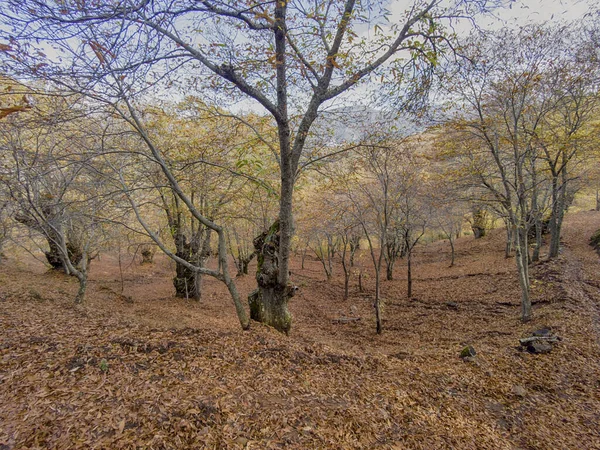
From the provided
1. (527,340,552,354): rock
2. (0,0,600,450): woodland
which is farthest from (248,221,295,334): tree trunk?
(527,340,552,354): rock

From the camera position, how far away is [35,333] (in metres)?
4.48

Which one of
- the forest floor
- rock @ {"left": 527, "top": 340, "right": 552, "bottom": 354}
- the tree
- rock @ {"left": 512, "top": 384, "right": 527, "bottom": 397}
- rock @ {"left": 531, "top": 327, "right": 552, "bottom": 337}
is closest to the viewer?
the forest floor

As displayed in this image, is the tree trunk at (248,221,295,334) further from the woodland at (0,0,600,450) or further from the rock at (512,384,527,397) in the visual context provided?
the rock at (512,384,527,397)

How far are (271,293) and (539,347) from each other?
19.3 feet

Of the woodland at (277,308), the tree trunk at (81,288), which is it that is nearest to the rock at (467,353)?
the woodland at (277,308)

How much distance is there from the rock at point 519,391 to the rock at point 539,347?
1.68 meters

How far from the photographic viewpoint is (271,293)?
6.38 meters

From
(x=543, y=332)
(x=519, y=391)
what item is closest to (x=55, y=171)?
(x=519, y=391)

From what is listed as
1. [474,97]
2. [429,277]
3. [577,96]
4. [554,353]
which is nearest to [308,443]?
[554,353]

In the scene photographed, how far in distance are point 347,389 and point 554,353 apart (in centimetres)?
487

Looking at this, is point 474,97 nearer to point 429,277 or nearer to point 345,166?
point 345,166

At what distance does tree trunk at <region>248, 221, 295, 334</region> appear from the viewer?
625 cm

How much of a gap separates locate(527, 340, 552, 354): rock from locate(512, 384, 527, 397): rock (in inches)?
66.1

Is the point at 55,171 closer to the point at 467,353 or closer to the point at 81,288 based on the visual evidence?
the point at 81,288
